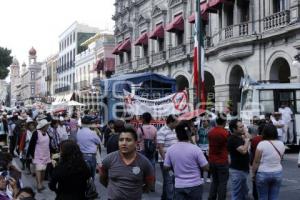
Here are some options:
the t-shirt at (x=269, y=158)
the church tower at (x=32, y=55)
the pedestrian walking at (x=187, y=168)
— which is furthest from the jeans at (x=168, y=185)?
the church tower at (x=32, y=55)

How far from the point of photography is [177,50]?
33000mm

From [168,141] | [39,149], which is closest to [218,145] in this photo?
[168,141]

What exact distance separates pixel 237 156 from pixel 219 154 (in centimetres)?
54

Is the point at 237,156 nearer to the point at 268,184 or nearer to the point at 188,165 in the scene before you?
the point at 268,184

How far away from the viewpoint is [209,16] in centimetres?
2919

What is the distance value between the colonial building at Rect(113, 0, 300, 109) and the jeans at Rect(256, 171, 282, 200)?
44.8 feet

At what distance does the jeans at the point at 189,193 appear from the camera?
6590mm

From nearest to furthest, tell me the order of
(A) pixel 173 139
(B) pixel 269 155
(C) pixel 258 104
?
(B) pixel 269 155 < (A) pixel 173 139 < (C) pixel 258 104

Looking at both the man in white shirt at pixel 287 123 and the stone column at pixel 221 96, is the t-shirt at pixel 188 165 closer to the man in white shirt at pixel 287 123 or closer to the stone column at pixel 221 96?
the man in white shirt at pixel 287 123

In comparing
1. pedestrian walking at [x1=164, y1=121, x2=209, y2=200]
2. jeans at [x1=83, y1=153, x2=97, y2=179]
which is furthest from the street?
pedestrian walking at [x1=164, y1=121, x2=209, y2=200]

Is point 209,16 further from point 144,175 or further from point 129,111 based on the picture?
point 144,175

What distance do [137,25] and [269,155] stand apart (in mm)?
33863

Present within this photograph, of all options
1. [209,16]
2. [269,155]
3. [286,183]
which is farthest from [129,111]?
[209,16]

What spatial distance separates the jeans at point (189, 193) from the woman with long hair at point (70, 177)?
4.60 feet
